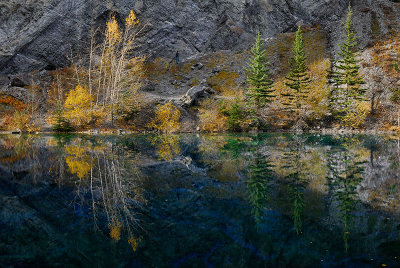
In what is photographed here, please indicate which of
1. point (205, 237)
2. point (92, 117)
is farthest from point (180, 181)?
point (92, 117)

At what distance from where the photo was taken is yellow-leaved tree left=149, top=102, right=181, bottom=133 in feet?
111

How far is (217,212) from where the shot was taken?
19.3 ft

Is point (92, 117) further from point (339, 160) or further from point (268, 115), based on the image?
point (339, 160)

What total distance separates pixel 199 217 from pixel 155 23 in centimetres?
6003

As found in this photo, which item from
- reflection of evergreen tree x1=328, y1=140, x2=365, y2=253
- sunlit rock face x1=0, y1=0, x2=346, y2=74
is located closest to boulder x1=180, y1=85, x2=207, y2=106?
sunlit rock face x1=0, y1=0, x2=346, y2=74

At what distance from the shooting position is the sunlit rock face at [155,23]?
154 ft

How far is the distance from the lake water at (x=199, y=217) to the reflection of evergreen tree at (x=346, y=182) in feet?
0.12

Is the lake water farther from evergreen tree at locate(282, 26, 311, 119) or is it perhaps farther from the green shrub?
evergreen tree at locate(282, 26, 311, 119)

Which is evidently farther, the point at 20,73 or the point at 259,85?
the point at 20,73

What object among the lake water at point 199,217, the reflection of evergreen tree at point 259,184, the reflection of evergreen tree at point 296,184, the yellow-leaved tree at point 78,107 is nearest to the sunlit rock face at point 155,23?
the yellow-leaved tree at point 78,107

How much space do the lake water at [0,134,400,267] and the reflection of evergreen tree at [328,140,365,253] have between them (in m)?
0.04

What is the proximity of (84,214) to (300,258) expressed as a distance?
172 inches

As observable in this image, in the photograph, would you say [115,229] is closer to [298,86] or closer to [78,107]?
[78,107]

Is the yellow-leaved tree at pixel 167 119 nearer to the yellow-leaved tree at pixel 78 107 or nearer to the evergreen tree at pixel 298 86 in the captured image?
the yellow-leaved tree at pixel 78 107
